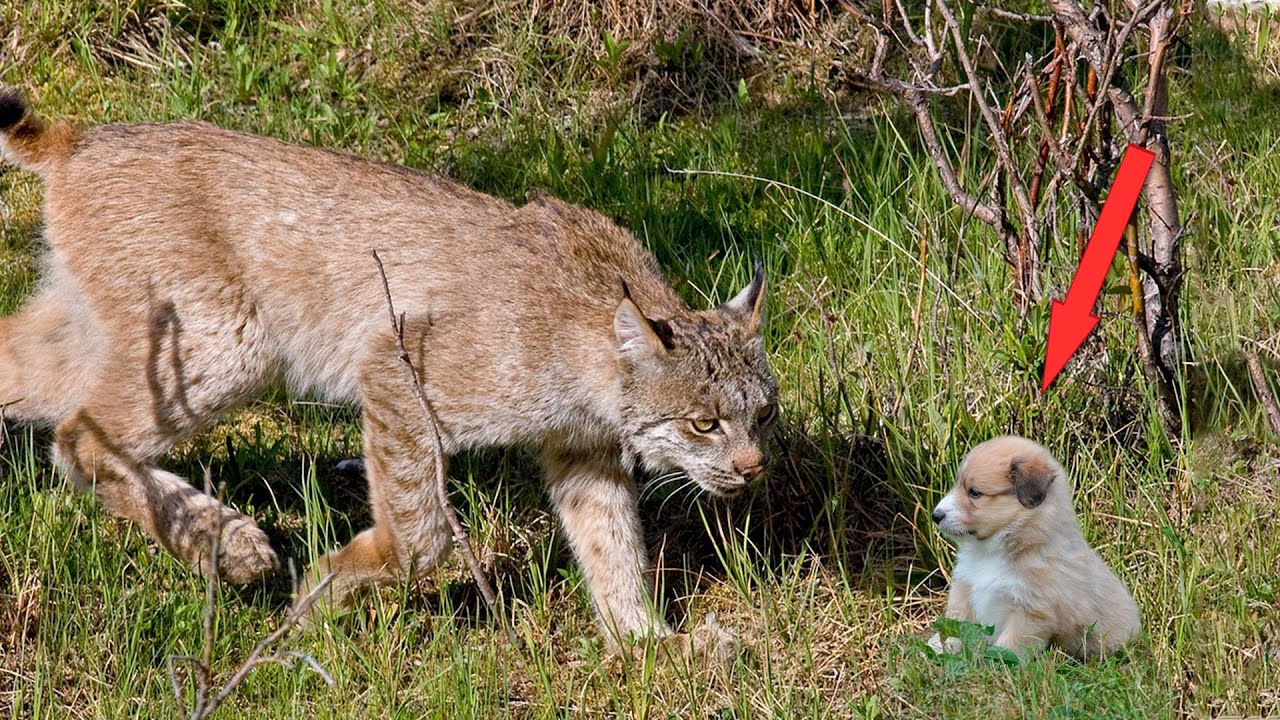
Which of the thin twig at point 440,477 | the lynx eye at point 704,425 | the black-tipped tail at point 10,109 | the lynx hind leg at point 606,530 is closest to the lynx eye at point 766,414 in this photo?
the lynx eye at point 704,425

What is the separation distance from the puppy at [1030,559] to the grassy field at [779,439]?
0.36ft

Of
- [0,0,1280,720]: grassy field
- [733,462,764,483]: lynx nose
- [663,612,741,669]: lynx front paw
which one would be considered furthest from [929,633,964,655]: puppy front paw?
[733,462,764,483]: lynx nose

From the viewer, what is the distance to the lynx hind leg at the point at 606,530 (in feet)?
16.7

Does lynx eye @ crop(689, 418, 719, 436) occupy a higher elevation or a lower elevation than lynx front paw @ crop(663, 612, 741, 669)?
higher

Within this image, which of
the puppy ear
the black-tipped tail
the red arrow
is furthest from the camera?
the black-tipped tail

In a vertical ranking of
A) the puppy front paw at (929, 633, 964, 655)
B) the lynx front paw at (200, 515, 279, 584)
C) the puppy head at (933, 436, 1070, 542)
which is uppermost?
the puppy head at (933, 436, 1070, 542)

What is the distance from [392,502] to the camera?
4.89 meters

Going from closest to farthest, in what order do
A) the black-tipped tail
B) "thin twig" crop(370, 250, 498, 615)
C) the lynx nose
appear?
1. "thin twig" crop(370, 250, 498, 615)
2. the lynx nose
3. the black-tipped tail

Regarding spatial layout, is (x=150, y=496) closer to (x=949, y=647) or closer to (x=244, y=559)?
(x=244, y=559)

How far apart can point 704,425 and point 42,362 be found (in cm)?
247

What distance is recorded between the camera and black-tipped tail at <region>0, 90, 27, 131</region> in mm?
5234

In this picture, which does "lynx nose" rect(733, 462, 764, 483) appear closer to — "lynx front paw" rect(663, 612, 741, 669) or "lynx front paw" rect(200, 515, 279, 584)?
"lynx front paw" rect(663, 612, 741, 669)

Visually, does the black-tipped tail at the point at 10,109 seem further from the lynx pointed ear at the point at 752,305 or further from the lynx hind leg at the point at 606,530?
the lynx pointed ear at the point at 752,305

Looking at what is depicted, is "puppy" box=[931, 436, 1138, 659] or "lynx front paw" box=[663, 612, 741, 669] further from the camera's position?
"lynx front paw" box=[663, 612, 741, 669]
